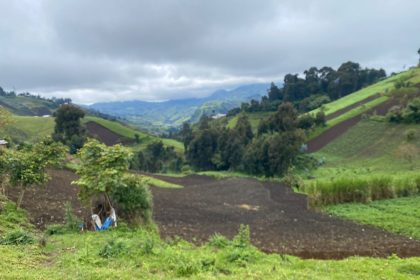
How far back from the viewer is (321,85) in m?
123

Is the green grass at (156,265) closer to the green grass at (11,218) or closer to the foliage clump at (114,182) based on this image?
the green grass at (11,218)

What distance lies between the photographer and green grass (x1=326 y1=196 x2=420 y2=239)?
2405 cm

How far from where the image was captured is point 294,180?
4897 centimetres

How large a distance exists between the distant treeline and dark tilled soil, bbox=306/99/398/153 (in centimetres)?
3519

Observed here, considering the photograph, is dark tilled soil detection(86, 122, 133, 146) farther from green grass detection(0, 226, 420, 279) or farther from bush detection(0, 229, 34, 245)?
green grass detection(0, 226, 420, 279)

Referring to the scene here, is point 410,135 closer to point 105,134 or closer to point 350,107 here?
point 350,107

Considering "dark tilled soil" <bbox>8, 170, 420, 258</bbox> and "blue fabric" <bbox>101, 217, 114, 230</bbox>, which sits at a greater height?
"blue fabric" <bbox>101, 217, 114, 230</bbox>

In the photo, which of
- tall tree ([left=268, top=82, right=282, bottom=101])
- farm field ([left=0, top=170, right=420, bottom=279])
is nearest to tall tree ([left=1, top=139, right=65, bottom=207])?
farm field ([left=0, top=170, right=420, bottom=279])

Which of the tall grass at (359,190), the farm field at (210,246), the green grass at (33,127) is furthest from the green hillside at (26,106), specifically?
the tall grass at (359,190)

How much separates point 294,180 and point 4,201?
120ft

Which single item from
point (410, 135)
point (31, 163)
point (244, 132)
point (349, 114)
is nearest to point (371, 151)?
point (410, 135)

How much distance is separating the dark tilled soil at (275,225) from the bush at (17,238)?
747 centimetres

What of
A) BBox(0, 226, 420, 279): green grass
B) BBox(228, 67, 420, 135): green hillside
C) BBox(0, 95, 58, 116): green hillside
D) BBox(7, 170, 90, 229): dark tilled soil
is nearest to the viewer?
BBox(0, 226, 420, 279): green grass

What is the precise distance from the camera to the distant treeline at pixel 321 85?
116 metres
